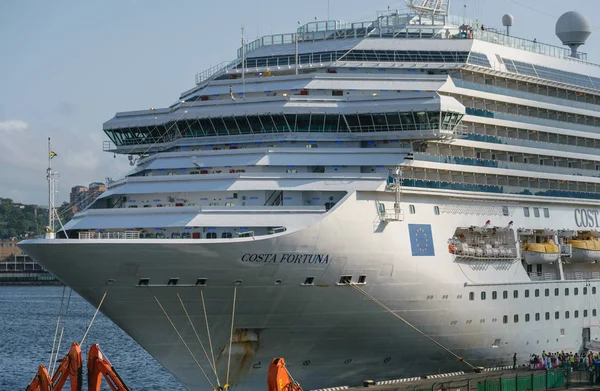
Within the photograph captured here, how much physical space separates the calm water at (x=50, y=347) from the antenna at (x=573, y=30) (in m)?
27.2

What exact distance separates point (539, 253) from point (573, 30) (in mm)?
18347

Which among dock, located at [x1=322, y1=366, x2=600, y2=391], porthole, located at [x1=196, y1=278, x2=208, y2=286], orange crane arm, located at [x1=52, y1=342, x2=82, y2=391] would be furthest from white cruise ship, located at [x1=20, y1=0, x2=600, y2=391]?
orange crane arm, located at [x1=52, y1=342, x2=82, y2=391]

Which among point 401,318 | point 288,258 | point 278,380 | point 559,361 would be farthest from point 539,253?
point 278,380

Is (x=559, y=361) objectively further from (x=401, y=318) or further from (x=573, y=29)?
(x=573, y=29)

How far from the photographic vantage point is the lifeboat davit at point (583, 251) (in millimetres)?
48375

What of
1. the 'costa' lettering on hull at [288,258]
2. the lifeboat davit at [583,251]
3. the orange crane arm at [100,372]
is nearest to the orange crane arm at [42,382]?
the orange crane arm at [100,372]

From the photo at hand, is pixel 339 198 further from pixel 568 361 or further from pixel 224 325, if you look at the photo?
pixel 568 361

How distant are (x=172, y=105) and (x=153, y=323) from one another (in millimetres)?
11469

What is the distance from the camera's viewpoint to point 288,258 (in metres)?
35.8

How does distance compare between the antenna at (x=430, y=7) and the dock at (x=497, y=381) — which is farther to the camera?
the antenna at (x=430, y=7)

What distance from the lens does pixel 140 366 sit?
61500 mm

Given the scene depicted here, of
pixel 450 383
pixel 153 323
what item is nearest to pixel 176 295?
pixel 153 323

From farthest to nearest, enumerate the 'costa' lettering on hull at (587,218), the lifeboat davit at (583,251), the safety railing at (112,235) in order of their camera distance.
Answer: the 'costa' lettering on hull at (587,218)
the lifeboat davit at (583,251)
the safety railing at (112,235)

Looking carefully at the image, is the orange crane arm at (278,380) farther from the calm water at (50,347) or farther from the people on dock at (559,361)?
the people on dock at (559,361)
